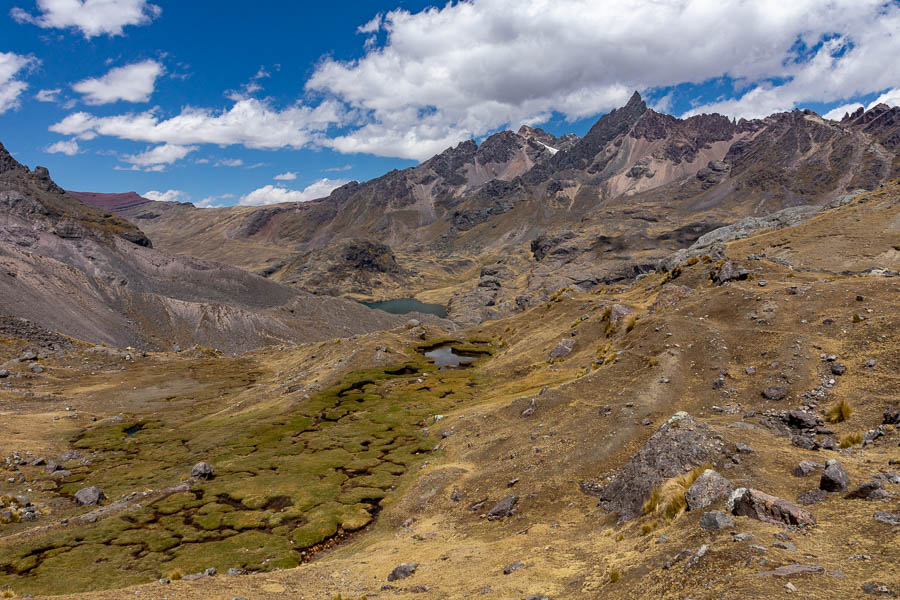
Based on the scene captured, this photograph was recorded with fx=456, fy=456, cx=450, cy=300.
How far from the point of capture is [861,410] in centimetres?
2834

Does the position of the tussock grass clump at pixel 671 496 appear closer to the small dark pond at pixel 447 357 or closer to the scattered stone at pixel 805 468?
the scattered stone at pixel 805 468

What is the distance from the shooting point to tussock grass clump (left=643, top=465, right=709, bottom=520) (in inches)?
773

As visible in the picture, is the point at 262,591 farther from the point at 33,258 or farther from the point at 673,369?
the point at 33,258

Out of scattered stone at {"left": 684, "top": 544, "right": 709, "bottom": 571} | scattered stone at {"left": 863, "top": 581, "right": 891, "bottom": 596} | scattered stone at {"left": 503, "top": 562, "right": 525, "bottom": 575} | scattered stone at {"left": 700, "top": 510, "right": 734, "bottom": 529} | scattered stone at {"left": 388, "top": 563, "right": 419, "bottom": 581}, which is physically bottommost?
scattered stone at {"left": 388, "top": 563, "right": 419, "bottom": 581}

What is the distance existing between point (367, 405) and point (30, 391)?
73.6m

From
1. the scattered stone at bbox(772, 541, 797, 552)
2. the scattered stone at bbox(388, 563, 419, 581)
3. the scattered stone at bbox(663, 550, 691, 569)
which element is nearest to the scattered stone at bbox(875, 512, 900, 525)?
the scattered stone at bbox(772, 541, 797, 552)

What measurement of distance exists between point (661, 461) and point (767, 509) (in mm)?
→ 7805

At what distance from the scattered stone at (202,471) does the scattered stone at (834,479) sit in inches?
2197

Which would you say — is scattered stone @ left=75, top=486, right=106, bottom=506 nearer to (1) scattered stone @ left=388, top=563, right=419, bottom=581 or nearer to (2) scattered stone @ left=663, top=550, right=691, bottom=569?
(1) scattered stone @ left=388, top=563, right=419, bottom=581

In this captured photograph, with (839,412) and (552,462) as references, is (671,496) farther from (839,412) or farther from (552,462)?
(839,412)

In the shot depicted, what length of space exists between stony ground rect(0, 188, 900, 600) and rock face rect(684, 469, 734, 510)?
1.43 ft

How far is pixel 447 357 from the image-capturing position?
104000 mm

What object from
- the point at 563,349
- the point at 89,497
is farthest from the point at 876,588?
the point at 89,497

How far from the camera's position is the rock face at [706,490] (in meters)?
18.5
